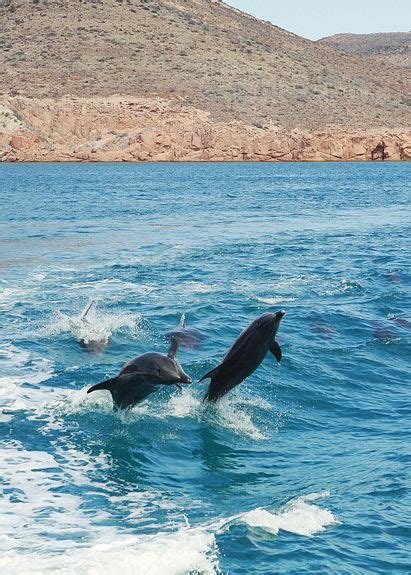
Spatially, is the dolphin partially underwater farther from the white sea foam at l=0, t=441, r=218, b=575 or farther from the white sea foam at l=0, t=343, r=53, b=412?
the white sea foam at l=0, t=441, r=218, b=575

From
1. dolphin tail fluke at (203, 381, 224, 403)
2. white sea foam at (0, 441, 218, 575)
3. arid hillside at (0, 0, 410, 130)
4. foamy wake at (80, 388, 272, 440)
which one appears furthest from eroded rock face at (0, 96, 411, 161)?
white sea foam at (0, 441, 218, 575)

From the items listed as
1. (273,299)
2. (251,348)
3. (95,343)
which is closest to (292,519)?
(251,348)

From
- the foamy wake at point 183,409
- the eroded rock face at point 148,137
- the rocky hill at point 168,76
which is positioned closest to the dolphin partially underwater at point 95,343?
the foamy wake at point 183,409

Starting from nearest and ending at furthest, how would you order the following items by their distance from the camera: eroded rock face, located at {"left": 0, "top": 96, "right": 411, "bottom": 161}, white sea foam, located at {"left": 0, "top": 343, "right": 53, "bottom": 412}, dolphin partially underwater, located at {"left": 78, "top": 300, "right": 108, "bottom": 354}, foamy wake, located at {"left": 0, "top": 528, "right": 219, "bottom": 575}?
1. foamy wake, located at {"left": 0, "top": 528, "right": 219, "bottom": 575}
2. white sea foam, located at {"left": 0, "top": 343, "right": 53, "bottom": 412}
3. dolphin partially underwater, located at {"left": 78, "top": 300, "right": 108, "bottom": 354}
4. eroded rock face, located at {"left": 0, "top": 96, "right": 411, "bottom": 161}

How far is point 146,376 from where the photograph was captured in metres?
11.4

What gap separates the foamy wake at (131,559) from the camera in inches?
337

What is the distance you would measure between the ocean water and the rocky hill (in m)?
63.4

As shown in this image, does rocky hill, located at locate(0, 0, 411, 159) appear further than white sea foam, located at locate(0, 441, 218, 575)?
Yes

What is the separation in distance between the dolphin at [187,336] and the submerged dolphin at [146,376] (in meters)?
5.28

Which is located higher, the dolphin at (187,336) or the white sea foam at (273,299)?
the white sea foam at (273,299)

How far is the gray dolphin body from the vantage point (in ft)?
38.3

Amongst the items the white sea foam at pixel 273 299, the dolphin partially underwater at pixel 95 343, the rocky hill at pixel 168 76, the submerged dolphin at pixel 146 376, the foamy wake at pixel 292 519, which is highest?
the rocky hill at pixel 168 76

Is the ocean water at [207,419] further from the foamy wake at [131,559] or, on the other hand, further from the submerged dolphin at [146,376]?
the submerged dolphin at [146,376]

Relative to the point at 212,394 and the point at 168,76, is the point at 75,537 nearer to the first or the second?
the point at 212,394
